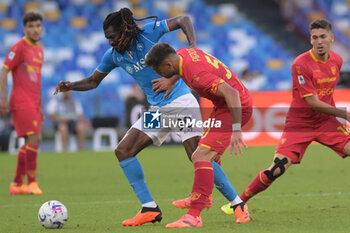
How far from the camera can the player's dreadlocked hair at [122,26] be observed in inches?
264

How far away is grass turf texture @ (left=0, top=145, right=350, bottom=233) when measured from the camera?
6.39m

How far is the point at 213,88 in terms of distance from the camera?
19.1 ft

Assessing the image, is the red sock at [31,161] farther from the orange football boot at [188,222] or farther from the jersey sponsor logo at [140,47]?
the orange football boot at [188,222]

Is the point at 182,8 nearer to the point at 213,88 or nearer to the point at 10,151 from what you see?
the point at 10,151

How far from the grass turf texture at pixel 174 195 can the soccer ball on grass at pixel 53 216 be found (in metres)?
0.10

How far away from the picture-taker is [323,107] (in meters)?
6.96

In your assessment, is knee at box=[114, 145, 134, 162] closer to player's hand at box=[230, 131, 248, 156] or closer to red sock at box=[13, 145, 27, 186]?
player's hand at box=[230, 131, 248, 156]

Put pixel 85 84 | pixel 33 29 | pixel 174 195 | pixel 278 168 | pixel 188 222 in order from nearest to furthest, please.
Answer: pixel 188 222
pixel 278 168
pixel 85 84
pixel 174 195
pixel 33 29

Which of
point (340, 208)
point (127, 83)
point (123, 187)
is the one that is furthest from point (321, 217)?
point (127, 83)

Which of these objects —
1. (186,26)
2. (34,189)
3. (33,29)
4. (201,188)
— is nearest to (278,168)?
(201,188)

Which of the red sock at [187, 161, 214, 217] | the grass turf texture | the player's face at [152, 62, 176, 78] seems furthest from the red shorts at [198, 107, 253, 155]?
the grass turf texture

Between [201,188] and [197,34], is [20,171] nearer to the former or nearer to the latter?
[201,188]

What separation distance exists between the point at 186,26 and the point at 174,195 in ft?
10.1


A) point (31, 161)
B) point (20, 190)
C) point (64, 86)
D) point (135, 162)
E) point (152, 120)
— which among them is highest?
point (64, 86)
